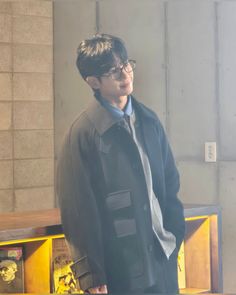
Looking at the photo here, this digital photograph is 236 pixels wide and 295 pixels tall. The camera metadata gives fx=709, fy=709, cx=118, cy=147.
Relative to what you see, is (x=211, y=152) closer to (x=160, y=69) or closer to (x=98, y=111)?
(x=160, y=69)

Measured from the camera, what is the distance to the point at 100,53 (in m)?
2.08

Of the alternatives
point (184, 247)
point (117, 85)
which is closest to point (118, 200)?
point (117, 85)

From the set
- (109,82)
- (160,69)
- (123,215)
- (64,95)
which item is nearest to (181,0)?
(160,69)

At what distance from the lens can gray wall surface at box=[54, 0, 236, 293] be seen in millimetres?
3260

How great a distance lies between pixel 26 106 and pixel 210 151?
36.0 inches

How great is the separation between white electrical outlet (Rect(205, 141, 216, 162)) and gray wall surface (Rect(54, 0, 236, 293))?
2cm

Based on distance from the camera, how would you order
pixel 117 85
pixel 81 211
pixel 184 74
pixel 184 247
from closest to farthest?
pixel 81 211
pixel 117 85
pixel 184 247
pixel 184 74

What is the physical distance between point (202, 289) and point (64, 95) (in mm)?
1164

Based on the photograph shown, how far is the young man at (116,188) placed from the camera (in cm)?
199

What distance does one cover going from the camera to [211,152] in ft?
11.2

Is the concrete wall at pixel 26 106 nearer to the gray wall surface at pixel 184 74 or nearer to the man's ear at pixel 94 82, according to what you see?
the gray wall surface at pixel 184 74

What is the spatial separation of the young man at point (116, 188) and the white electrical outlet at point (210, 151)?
1297 mm

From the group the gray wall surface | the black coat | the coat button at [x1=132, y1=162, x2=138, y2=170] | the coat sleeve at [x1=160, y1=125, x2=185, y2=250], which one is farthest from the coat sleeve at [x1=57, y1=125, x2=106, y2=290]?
the gray wall surface

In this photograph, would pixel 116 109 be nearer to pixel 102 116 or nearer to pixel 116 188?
pixel 102 116
